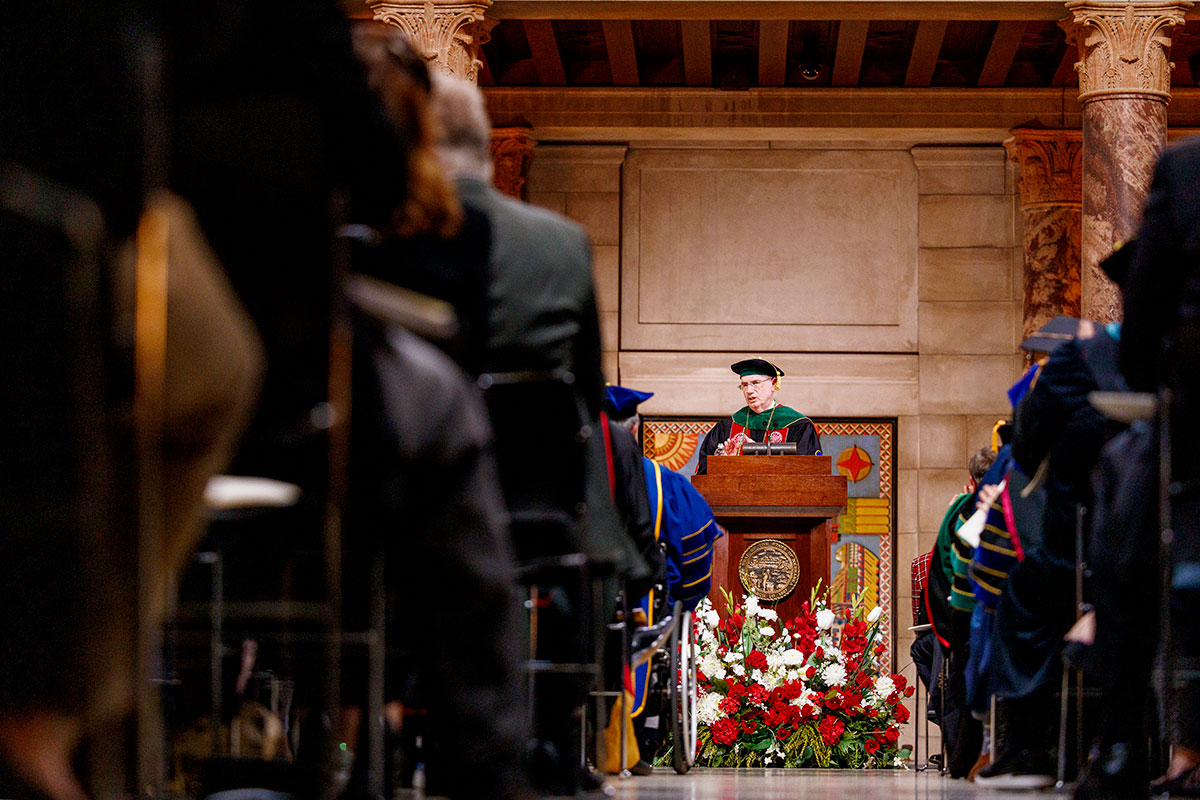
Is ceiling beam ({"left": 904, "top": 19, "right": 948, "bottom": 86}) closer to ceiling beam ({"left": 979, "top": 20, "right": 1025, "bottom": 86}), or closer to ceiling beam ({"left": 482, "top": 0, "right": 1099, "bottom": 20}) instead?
ceiling beam ({"left": 979, "top": 20, "right": 1025, "bottom": 86})

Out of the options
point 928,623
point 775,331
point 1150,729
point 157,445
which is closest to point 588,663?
point 1150,729

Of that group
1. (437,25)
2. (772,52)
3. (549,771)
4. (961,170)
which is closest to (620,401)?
(549,771)

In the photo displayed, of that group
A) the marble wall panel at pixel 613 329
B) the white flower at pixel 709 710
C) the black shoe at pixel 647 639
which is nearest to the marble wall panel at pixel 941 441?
the marble wall panel at pixel 613 329

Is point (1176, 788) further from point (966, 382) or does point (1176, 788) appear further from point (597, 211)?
point (597, 211)

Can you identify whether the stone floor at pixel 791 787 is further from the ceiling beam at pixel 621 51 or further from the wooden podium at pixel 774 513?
the ceiling beam at pixel 621 51

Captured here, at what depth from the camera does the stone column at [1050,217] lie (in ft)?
54.4

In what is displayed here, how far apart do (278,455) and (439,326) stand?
0.64 meters

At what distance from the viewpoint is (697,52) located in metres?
16.2

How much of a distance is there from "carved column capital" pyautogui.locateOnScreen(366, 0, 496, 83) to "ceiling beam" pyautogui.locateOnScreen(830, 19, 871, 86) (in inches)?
159

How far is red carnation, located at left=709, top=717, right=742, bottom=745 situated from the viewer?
30.5ft

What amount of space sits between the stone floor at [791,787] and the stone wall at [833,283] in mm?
8612

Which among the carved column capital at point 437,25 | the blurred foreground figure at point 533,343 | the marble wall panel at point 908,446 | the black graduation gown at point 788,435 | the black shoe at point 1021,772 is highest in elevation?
the carved column capital at point 437,25

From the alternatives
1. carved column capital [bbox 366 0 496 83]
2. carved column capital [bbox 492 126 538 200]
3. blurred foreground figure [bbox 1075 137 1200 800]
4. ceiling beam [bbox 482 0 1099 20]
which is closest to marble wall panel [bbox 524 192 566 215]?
carved column capital [bbox 492 126 538 200]

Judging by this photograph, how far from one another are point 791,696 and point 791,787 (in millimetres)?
2885
